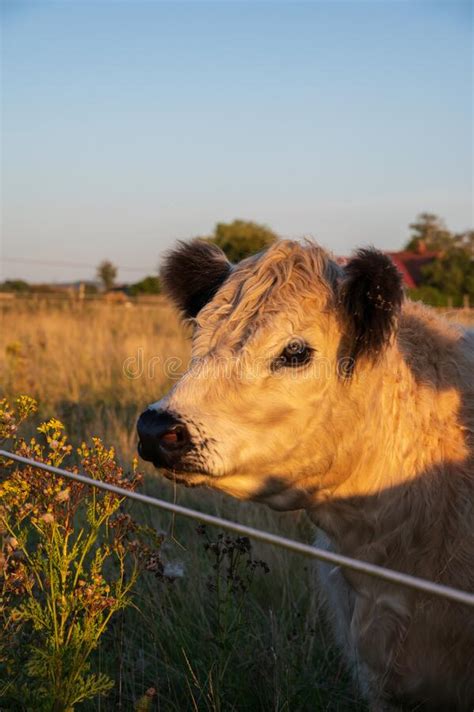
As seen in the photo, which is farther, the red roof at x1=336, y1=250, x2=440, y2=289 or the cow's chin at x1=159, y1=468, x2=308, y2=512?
the red roof at x1=336, y1=250, x2=440, y2=289

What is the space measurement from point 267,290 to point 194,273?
714mm

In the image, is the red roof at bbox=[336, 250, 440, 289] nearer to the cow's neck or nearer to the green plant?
the cow's neck

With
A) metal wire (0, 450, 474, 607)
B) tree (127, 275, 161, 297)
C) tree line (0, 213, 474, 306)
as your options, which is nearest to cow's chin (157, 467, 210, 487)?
metal wire (0, 450, 474, 607)

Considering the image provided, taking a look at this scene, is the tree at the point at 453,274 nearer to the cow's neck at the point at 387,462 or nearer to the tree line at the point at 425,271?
the tree line at the point at 425,271

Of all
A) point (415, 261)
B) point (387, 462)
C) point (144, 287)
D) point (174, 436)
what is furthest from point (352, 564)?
point (415, 261)

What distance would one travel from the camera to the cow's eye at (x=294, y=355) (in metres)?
2.97

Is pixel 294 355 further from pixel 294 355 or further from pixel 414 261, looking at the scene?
pixel 414 261

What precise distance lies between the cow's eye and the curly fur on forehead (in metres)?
0.14

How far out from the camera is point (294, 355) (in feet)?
9.80

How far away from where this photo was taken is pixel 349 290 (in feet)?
10.0

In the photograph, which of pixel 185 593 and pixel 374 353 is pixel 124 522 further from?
pixel 185 593

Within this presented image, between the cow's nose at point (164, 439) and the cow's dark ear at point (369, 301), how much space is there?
74cm

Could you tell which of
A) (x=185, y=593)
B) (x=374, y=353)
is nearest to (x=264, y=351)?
(x=374, y=353)

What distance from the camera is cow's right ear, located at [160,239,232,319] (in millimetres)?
3762
